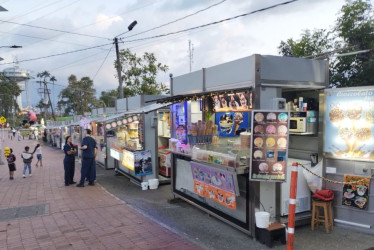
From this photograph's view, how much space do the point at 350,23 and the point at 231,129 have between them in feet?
43.7

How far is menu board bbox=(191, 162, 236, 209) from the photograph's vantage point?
5.06m

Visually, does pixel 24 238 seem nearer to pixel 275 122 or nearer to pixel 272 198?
pixel 272 198

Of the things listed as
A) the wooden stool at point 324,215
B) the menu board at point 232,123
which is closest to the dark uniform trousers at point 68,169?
the menu board at point 232,123

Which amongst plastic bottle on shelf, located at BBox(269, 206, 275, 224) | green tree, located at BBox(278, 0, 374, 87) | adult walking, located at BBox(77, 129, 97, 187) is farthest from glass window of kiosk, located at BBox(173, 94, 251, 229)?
green tree, located at BBox(278, 0, 374, 87)

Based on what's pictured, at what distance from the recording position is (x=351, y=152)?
5172 millimetres

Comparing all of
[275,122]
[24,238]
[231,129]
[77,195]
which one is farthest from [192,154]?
[77,195]

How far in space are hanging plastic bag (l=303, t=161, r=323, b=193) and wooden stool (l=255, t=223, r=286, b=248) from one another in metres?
1.25

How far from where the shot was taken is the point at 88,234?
17.0 feet

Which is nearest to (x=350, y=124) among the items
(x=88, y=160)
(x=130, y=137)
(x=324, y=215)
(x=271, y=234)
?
(x=324, y=215)

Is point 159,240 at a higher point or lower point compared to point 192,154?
lower

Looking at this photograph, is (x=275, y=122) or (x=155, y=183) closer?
(x=275, y=122)

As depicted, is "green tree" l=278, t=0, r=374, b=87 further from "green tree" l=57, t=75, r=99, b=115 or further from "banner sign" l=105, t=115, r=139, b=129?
"green tree" l=57, t=75, r=99, b=115

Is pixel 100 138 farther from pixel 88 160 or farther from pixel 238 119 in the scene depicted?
pixel 238 119

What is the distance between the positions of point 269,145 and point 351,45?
46.8 feet
